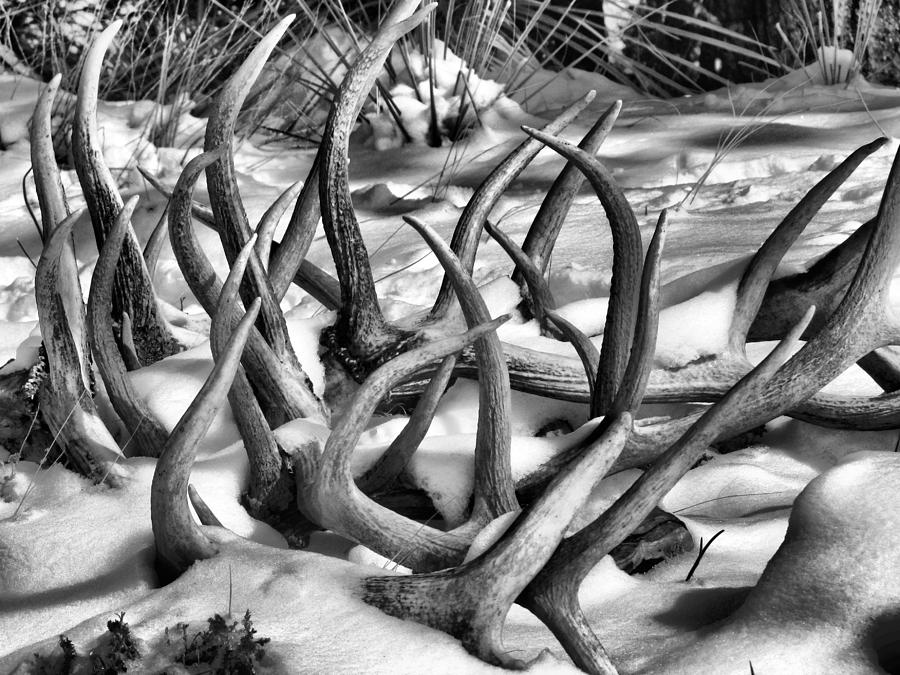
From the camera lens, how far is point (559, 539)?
54.4 inches

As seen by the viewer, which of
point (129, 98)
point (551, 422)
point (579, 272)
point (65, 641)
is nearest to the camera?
point (65, 641)

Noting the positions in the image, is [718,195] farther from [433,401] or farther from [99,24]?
[99,24]

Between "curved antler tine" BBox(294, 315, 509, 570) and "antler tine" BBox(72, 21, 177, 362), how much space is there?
70cm

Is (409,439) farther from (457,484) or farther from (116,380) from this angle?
(116,380)

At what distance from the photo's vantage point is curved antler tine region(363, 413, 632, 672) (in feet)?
4.46

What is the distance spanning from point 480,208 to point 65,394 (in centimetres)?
85

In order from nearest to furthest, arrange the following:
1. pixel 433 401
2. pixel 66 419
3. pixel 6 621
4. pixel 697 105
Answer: pixel 6 621 < pixel 433 401 < pixel 66 419 < pixel 697 105

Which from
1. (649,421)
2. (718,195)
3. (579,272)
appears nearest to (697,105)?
(718,195)

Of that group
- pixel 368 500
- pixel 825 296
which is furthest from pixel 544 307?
pixel 368 500

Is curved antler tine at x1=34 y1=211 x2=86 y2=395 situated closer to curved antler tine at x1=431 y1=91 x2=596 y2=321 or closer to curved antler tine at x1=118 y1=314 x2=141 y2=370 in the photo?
curved antler tine at x1=118 y1=314 x2=141 y2=370

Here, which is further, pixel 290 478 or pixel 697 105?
pixel 697 105

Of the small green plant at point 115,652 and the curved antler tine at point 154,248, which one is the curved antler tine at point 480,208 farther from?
the small green plant at point 115,652

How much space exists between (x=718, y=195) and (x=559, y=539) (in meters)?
2.40

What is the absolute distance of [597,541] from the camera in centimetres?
138
